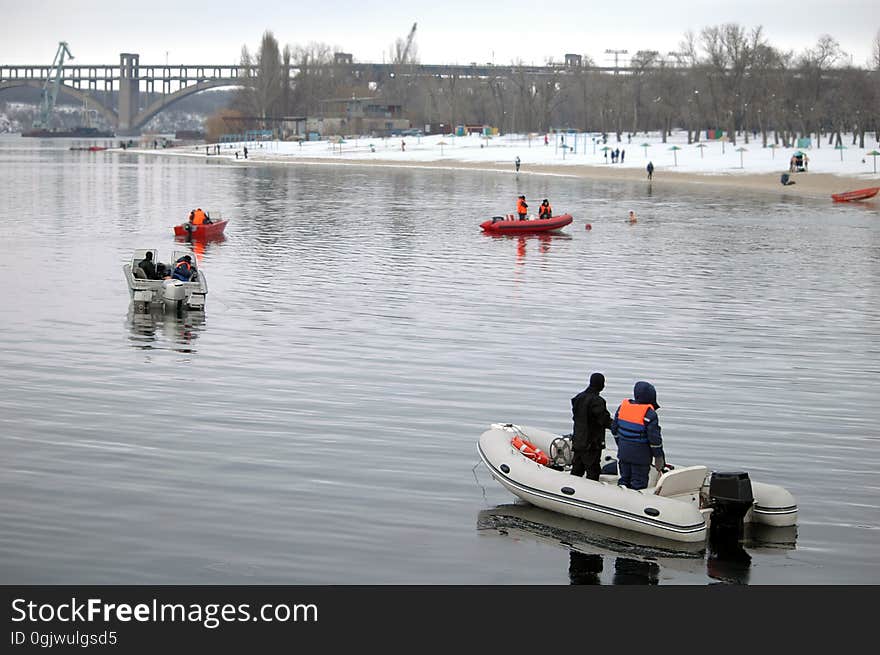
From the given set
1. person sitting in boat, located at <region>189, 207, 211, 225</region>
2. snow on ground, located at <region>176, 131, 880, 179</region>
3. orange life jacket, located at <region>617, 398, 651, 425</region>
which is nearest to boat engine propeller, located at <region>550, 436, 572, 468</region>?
orange life jacket, located at <region>617, 398, 651, 425</region>

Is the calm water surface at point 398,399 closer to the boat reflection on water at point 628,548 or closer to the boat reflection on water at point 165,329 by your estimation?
the boat reflection on water at point 628,548

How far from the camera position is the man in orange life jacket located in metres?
17.4

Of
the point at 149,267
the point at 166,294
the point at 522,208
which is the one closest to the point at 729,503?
the point at 166,294

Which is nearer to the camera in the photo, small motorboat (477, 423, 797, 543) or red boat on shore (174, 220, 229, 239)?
small motorboat (477, 423, 797, 543)

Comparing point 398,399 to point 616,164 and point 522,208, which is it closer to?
point 522,208

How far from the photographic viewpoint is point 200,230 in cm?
6069

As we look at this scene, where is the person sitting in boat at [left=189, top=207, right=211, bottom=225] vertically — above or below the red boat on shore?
above

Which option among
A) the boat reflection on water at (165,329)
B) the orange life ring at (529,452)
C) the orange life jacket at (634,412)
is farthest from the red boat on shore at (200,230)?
the orange life jacket at (634,412)

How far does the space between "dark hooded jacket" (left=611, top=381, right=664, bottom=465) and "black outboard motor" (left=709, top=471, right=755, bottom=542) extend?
917mm

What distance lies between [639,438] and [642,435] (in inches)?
2.6

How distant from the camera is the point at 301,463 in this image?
67.6ft

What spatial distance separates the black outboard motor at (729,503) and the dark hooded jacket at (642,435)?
92cm

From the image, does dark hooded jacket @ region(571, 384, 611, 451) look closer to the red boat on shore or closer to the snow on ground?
the red boat on shore
